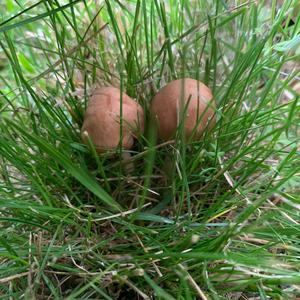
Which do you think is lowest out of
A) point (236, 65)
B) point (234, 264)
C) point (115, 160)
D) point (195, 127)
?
point (234, 264)

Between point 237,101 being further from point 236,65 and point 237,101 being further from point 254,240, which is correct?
point 254,240

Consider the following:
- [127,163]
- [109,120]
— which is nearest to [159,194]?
[127,163]

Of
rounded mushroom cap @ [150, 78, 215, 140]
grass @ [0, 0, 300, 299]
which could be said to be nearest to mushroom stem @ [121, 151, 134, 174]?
grass @ [0, 0, 300, 299]

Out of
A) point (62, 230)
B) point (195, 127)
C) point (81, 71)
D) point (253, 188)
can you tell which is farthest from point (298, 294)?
point (81, 71)

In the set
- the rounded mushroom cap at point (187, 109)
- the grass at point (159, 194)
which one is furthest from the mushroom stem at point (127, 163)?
the rounded mushroom cap at point (187, 109)

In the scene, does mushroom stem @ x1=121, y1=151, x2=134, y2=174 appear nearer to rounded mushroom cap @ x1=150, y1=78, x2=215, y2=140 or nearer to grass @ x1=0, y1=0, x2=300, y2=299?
grass @ x1=0, y1=0, x2=300, y2=299
